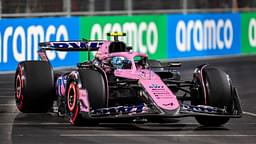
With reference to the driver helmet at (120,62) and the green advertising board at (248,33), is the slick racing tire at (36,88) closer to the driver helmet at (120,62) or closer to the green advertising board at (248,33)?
the driver helmet at (120,62)

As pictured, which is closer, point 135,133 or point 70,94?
point 135,133

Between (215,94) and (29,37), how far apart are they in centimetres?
1149

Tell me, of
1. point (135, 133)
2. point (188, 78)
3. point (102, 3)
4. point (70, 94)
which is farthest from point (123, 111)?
point (102, 3)

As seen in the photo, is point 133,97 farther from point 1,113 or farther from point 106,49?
point 1,113

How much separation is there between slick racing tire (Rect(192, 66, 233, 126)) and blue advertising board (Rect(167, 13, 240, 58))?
606 inches

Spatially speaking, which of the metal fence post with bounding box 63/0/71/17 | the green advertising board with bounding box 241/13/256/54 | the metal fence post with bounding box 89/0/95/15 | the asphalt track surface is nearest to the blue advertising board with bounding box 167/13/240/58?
the green advertising board with bounding box 241/13/256/54

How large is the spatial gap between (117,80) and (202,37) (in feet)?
55.2

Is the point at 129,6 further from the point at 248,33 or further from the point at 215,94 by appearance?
the point at 215,94

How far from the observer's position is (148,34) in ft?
87.5

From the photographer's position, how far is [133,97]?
39.1 feet

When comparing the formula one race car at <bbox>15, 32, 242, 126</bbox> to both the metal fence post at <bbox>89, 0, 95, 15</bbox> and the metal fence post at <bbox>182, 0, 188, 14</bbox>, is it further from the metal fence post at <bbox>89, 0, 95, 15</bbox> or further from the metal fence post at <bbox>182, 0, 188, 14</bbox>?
the metal fence post at <bbox>182, 0, 188, 14</bbox>

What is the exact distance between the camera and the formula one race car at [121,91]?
1116 cm

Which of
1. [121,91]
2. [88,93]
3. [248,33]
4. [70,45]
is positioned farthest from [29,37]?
[88,93]

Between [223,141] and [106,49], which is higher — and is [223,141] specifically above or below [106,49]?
below
